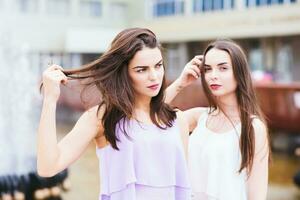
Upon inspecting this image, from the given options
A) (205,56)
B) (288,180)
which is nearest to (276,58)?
(288,180)

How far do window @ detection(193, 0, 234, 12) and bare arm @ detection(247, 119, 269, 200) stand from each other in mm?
19305

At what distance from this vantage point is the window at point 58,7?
24038 millimetres

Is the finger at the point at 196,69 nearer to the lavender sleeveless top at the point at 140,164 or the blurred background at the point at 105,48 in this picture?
the blurred background at the point at 105,48

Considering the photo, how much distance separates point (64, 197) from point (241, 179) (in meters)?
3.76

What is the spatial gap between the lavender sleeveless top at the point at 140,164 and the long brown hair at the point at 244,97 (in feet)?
0.89

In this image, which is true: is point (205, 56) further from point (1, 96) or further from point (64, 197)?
point (1, 96)

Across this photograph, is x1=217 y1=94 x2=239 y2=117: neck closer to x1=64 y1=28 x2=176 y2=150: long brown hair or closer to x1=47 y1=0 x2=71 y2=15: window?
x1=64 y1=28 x2=176 y2=150: long brown hair

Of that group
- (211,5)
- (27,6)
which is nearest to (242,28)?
(211,5)

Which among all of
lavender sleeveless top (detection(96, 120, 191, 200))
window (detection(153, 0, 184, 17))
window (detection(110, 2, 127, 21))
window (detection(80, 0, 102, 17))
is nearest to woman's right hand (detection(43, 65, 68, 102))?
lavender sleeveless top (detection(96, 120, 191, 200))

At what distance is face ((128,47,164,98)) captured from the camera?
1388mm

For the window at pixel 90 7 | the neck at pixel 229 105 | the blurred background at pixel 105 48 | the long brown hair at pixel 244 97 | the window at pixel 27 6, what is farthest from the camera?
the window at pixel 90 7

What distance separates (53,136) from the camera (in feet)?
4.23

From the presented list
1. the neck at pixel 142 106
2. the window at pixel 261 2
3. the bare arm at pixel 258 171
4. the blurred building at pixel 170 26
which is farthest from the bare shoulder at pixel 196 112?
the window at pixel 261 2

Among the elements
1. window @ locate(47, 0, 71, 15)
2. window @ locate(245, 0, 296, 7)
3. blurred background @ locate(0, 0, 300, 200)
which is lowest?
blurred background @ locate(0, 0, 300, 200)
